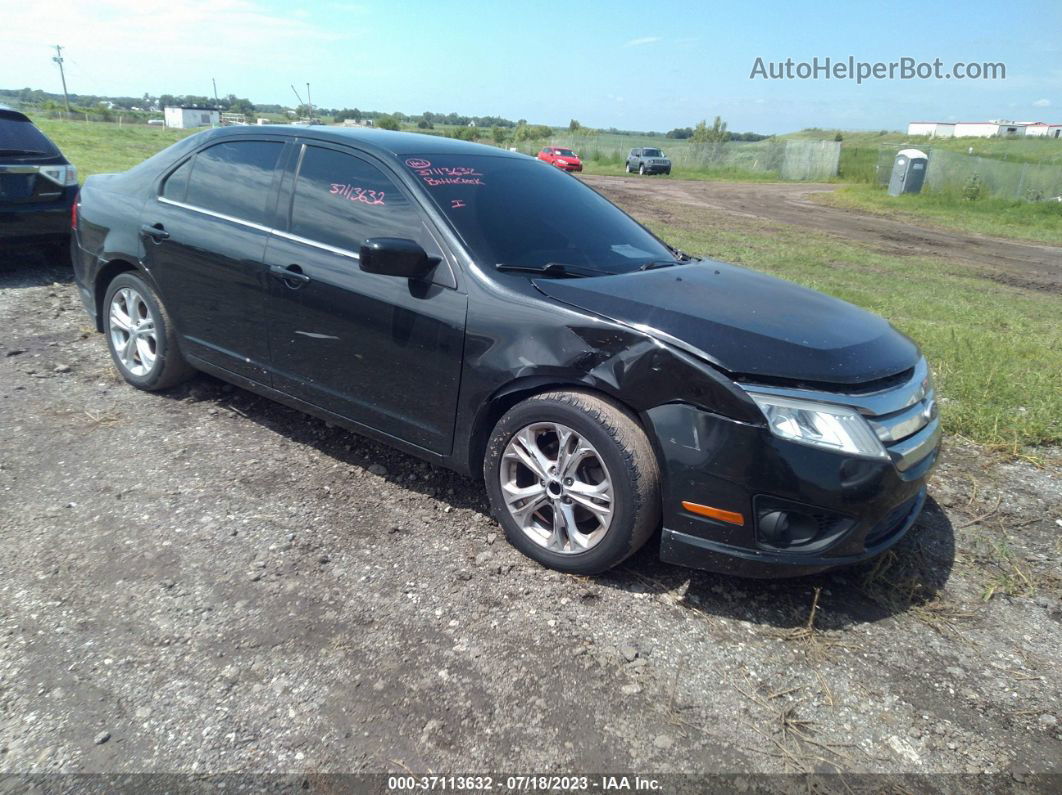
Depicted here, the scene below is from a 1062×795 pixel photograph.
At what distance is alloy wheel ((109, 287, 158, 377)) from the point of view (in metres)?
4.74

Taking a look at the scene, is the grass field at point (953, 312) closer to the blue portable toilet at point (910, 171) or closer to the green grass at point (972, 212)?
the green grass at point (972, 212)

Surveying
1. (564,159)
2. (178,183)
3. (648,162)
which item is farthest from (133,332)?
(648,162)

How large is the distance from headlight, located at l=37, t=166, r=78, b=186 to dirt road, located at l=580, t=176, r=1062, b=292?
12567 millimetres

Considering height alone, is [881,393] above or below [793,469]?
above

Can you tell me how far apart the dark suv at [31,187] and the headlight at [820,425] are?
23.0 ft

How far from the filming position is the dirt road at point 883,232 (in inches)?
533

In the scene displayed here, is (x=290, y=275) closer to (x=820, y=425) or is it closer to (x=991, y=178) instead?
(x=820, y=425)

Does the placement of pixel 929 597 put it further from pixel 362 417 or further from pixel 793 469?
pixel 362 417

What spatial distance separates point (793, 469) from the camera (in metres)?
2.71

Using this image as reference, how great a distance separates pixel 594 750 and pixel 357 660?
0.87m

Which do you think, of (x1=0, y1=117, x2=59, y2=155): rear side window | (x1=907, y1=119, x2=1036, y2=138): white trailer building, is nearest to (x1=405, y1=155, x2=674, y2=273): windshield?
(x1=0, y1=117, x2=59, y2=155): rear side window

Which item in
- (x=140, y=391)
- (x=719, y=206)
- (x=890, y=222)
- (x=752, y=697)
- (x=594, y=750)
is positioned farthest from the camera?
(x=719, y=206)

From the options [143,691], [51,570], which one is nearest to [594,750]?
[143,691]

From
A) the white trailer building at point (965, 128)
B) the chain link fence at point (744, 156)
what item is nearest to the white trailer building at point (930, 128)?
the white trailer building at point (965, 128)
